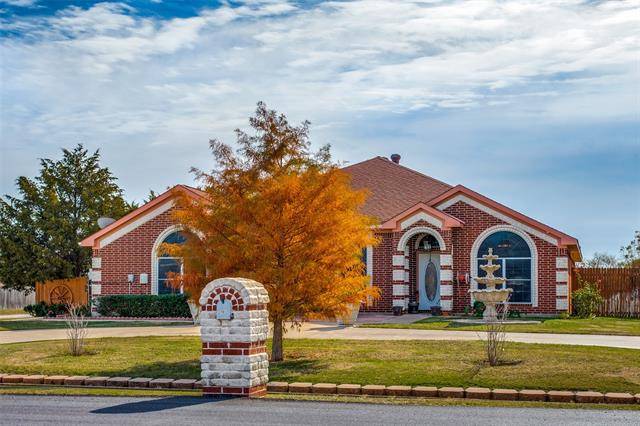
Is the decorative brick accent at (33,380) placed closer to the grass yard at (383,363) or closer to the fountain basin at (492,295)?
the grass yard at (383,363)

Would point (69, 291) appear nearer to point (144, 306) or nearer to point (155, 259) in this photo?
point (155, 259)

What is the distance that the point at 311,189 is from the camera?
54.1 ft

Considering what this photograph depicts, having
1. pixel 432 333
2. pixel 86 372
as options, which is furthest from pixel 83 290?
pixel 86 372

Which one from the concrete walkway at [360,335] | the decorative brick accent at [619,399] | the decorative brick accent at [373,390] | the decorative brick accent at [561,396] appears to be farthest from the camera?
the concrete walkway at [360,335]

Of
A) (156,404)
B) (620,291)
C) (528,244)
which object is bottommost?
(156,404)

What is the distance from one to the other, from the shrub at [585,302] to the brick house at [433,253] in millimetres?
732

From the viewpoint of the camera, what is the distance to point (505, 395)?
13.0m

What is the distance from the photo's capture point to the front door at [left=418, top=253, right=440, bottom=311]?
32281 millimetres

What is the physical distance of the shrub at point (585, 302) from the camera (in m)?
30.9

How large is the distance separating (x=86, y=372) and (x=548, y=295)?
63.1ft

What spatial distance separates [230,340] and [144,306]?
18.3 m

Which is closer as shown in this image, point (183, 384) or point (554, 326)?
point (183, 384)

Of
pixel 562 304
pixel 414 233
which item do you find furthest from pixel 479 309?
pixel 414 233

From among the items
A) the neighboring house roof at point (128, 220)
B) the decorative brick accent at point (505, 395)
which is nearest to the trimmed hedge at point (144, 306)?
the neighboring house roof at point (128, 220)
